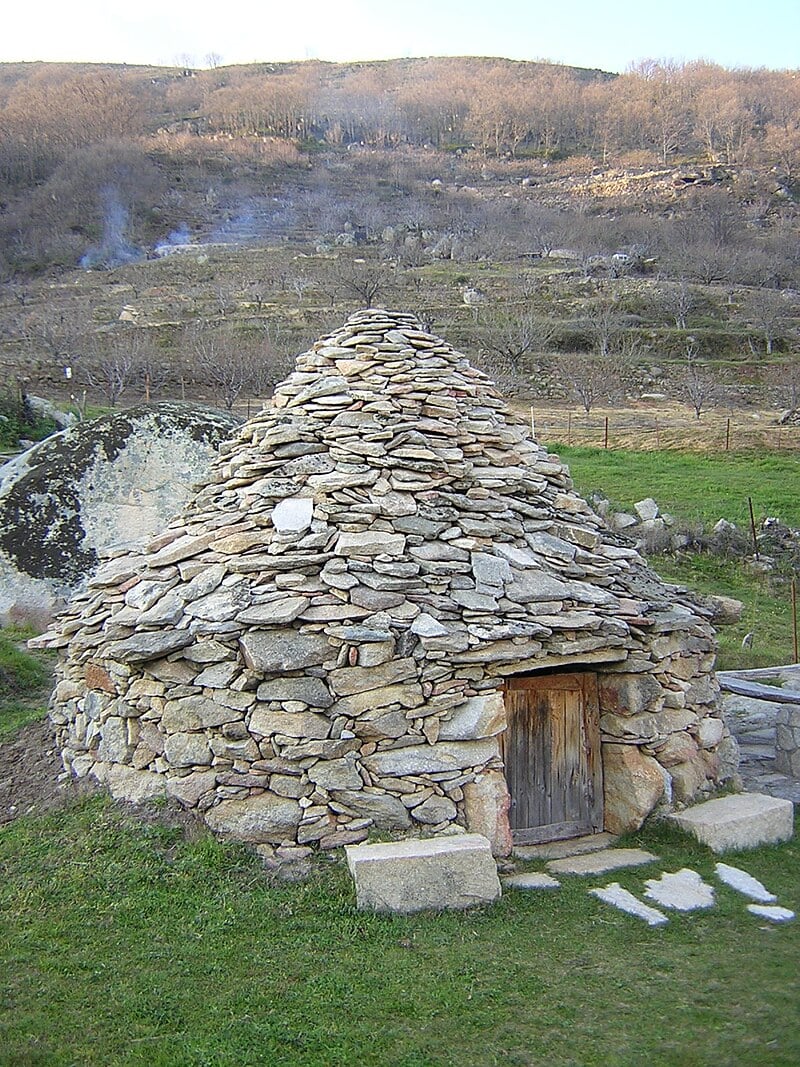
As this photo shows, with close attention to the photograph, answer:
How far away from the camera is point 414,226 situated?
208ft

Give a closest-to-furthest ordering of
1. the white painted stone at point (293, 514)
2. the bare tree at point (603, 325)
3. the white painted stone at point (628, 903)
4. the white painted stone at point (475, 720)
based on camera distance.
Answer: the white painted stone at point (628, 903) < the white painted stone at point (475, 720) < the white painted stone at point (293, 514) < the bare tree at point (603, 325)

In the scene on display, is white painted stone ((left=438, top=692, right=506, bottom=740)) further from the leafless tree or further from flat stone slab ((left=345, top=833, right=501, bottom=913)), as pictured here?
the leafless tree

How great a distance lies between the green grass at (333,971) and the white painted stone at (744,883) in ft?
0.25

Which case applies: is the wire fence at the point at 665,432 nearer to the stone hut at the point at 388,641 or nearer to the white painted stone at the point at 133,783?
the stone hut at the point at 388,641

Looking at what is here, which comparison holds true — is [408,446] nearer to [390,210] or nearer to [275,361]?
[275,361]

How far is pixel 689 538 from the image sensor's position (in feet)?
51.8

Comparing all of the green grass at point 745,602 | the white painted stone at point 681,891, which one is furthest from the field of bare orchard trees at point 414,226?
the white painted stone at point 681,891

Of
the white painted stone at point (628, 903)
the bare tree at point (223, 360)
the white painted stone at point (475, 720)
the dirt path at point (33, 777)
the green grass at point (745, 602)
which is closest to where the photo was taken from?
the white painted stone at point (628, 903)

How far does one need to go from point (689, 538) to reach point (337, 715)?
38.0 ft

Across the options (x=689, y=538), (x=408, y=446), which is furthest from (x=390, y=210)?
(x=408, y=446)

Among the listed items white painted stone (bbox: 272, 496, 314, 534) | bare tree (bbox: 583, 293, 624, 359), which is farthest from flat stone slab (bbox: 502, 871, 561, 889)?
bare tree (bbox: 583, 293, 624, 359)

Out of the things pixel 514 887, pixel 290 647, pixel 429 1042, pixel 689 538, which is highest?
pixel 290 647

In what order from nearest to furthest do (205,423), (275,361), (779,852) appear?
1. (779,852)
2. (205,423)
3. (275,361)

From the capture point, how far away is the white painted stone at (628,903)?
5.22m
